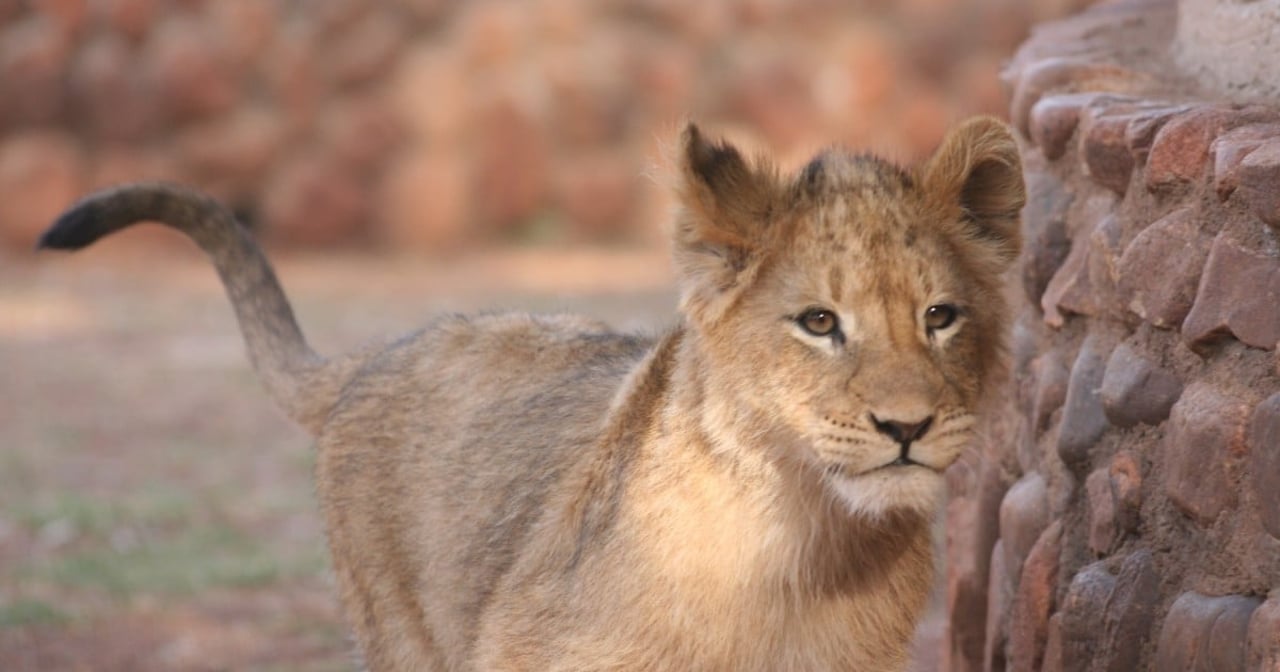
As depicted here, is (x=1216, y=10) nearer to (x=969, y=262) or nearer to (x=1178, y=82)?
(x=1178, y=82)

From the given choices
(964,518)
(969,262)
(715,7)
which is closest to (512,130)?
(715,7)

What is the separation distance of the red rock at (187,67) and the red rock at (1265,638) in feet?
38.8

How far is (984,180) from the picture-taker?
3545 millimetres

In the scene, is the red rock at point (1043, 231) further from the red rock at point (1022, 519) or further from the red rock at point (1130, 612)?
the red rock at point (1130, 612)

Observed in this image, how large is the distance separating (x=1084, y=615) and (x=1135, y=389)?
46 centimetres

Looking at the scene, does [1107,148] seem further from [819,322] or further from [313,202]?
[313,202]

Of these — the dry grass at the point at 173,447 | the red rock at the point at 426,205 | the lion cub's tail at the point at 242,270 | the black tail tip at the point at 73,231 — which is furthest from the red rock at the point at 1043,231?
the red rock at the point at 426,205

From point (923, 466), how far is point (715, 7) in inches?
462

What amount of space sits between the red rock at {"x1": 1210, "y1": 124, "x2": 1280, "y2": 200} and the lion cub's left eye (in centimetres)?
55

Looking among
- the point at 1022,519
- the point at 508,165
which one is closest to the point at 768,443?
the point at 1022,519

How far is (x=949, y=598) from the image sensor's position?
4.55m

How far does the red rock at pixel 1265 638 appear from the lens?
9.82 feet

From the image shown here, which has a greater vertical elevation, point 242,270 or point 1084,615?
point 242,270

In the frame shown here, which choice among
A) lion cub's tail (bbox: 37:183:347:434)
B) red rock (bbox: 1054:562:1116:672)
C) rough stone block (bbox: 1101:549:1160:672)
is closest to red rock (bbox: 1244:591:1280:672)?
rough stone block (bbox: 1101:549:1160:672)
